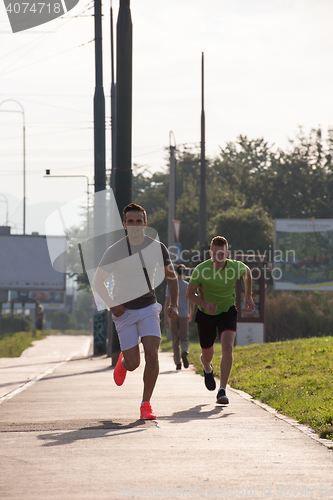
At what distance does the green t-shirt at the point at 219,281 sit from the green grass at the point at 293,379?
116 centimetres

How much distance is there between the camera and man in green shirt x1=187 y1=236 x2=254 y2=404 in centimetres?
827

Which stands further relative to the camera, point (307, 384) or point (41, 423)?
point (307, 384)

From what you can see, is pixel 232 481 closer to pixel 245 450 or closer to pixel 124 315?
pixel 245 450

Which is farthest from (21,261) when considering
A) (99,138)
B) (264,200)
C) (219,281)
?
(219,281)

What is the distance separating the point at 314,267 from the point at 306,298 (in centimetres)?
319

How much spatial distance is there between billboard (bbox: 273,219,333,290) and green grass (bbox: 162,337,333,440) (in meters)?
17.6

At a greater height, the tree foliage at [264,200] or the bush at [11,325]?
the tree foliage at [264,200]

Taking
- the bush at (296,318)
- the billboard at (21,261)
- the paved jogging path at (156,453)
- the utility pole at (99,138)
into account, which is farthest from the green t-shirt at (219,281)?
the billboard at (21,261)

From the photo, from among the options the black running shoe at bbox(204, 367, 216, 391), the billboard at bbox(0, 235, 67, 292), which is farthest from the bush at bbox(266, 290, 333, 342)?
the billboard at bbox(0, 235, 67, 292)

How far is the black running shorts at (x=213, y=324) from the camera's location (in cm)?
840

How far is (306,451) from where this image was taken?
17.2 ft

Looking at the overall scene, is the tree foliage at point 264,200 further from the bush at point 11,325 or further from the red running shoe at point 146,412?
the red running shoe at point 146,412

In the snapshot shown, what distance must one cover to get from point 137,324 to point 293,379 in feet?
12.7

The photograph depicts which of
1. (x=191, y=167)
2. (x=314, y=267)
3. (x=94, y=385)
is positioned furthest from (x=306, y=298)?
(x=191, y=167)
